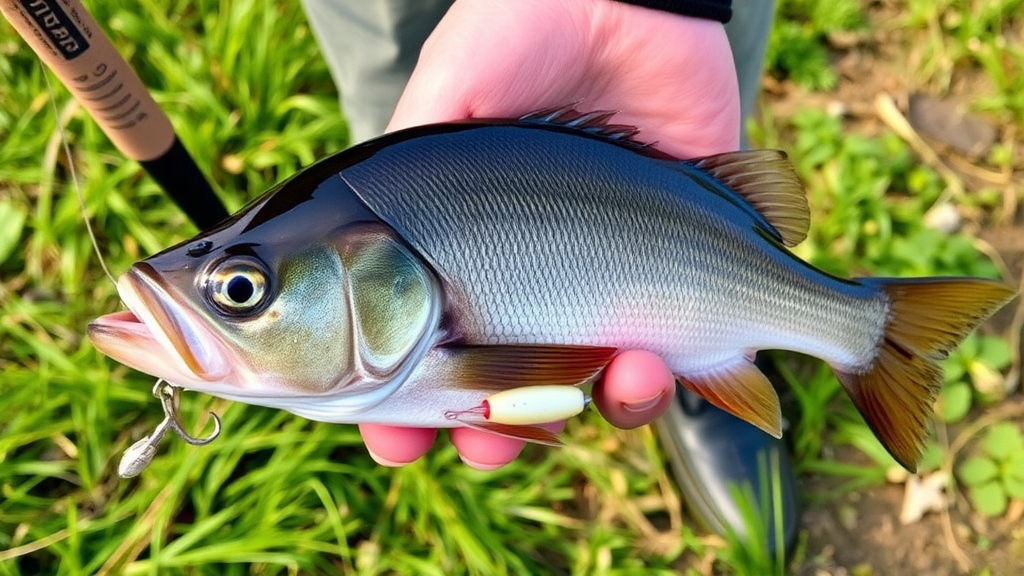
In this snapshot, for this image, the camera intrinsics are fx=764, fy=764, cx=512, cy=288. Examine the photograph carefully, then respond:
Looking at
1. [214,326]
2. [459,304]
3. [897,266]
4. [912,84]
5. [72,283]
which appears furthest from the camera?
[912,84]

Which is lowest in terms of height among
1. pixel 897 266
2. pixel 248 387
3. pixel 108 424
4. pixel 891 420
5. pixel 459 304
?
pixel 897 266

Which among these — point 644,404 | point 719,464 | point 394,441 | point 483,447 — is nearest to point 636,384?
point 644,404

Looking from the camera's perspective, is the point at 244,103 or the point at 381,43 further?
the point at 244,103

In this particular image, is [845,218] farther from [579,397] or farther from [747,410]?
[579,397]

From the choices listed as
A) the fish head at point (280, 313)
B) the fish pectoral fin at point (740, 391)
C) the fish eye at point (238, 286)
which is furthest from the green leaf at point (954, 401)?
the fish eye at point (238, 286)

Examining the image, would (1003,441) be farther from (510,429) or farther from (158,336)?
(158,336)

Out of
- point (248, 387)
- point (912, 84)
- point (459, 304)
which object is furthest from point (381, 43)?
point (912, 84)
